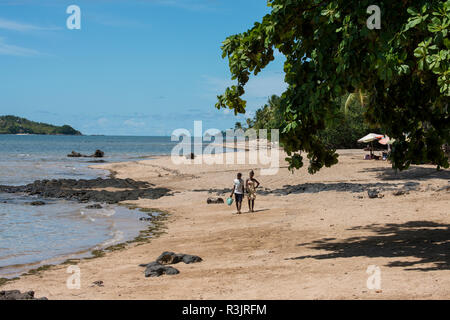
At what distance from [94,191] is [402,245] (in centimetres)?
2195

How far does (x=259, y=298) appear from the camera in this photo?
27.0 ft

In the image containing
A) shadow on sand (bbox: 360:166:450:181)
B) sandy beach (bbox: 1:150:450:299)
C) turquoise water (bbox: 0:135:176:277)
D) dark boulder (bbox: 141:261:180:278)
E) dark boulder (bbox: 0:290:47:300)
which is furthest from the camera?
shadow on sand (bbox: 360:166:450:181)

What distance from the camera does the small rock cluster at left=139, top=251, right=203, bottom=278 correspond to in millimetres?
10598

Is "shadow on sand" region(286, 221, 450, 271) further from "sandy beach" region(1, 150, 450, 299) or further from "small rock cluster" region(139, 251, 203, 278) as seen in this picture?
"small rock cluster" region(139, 251, 203, 278)

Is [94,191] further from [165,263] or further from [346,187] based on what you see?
[165,263]

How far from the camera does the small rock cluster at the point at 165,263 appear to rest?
1060 centimetres

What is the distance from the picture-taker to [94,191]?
98.6ft

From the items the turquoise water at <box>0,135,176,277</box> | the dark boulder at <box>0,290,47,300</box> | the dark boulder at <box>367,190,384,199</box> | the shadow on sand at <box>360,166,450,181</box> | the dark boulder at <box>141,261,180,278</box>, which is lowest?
the turquoise water at <box>0,135,176,277</box>

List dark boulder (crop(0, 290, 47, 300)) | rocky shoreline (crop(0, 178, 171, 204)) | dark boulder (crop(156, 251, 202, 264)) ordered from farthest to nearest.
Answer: rocky shoreline (crop(0, 178, 171, 204)) < dark boulder (crop(156, 251, 202, 264)) < dark boulder (crop(0, 290, 47, 300))

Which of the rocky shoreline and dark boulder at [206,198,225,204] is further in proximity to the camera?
the rocky shoreline

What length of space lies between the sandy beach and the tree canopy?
7.46 ft

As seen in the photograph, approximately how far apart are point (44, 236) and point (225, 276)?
29.9ft

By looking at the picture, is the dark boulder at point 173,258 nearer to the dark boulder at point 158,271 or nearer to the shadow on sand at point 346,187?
the dark boulder at point 158,271

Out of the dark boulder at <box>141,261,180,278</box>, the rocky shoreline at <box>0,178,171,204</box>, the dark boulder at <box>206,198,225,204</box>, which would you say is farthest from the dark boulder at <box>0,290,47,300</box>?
the rocky shoreline at <box>0,178,171,204</box>
